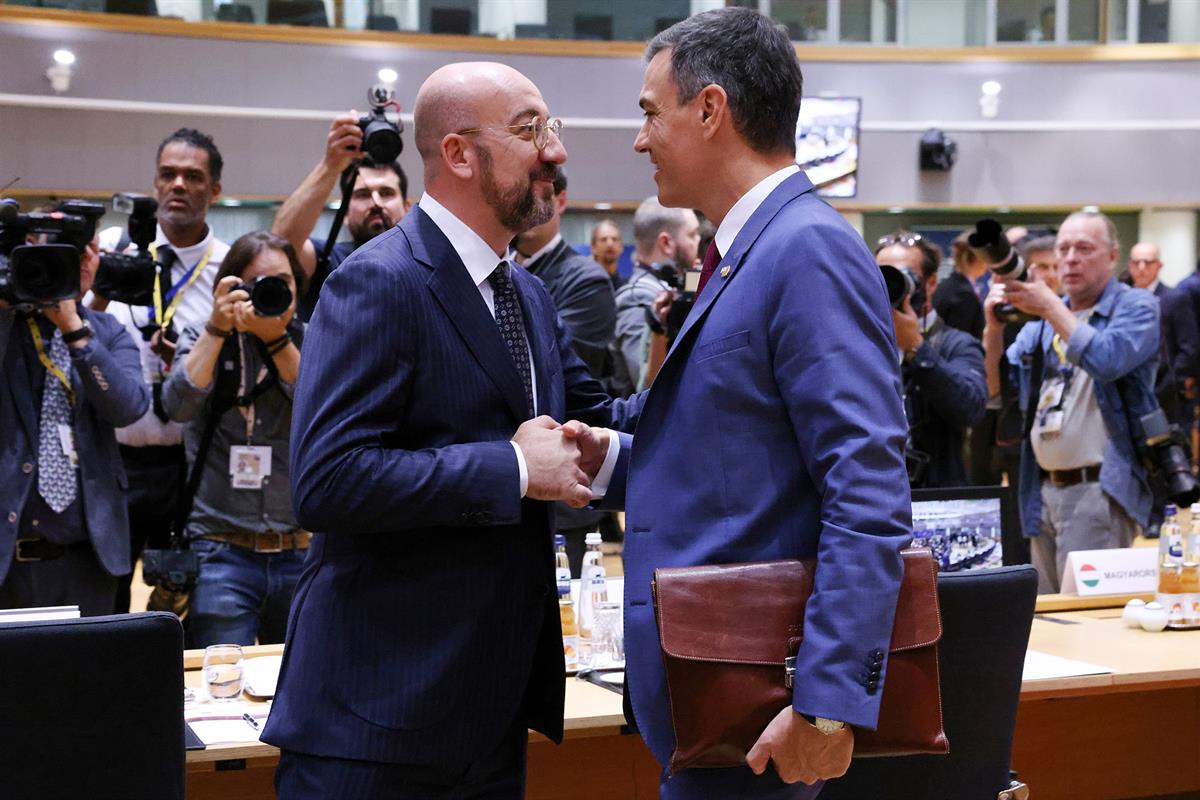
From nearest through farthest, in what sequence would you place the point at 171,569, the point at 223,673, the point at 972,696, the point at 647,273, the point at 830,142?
the point at 972,696 < the point at 223,673 < the point at 171,569 < the point at 647,273 < the point at 830,142

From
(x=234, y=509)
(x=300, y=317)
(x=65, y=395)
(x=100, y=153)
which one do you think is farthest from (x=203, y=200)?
(x=100, y=153)

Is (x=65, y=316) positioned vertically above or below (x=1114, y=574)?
above

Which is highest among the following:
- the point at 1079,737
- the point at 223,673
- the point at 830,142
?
the point at 830,142

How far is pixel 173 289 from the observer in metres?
4.12

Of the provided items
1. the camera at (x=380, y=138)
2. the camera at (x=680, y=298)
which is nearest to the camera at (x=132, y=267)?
the camera at (x=380, y=138)

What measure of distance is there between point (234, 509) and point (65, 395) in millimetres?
541

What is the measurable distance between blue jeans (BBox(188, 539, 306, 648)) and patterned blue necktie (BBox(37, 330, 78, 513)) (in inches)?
13.8

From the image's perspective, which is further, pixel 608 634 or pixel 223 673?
pixel 608 634

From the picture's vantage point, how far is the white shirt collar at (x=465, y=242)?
202 centimetres

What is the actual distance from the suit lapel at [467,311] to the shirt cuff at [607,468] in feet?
0.60

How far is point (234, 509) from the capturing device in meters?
3.38

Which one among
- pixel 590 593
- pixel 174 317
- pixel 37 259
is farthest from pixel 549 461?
pixel 174 317

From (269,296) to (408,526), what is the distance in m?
1.72

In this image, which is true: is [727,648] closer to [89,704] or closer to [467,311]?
[467,311]
